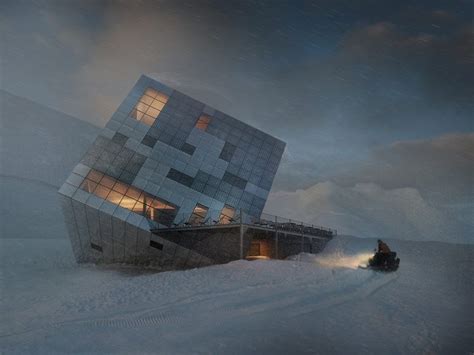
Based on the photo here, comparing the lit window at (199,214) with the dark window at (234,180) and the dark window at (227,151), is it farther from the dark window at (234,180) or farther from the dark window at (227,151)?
the dark window at (227,151)

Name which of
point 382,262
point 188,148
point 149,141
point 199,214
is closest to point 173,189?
point 199,214

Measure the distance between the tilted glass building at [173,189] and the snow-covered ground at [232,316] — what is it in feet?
22.8

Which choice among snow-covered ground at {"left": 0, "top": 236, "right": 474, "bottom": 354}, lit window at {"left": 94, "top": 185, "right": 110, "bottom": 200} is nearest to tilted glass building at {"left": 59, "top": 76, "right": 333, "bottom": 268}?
lit window at {"left": 94, "top": 185, "right": 110, "bottom": 200}

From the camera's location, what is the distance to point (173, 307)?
Result: 12.1m

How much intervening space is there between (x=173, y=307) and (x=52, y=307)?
6389 mm

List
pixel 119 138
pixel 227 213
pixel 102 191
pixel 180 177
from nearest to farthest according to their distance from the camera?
1. pixel 102 191
2. pixel 119 138
3. pixel 180 177
4. pixel 227 213

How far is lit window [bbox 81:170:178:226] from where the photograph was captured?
28500mm

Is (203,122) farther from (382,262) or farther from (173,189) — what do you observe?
(382,262)

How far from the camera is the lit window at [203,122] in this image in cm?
3688

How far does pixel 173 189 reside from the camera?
31.4 m

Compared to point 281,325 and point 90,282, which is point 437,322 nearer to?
point 281,325

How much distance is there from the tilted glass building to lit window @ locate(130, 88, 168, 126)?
13cm

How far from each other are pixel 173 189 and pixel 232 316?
21954 millimetres

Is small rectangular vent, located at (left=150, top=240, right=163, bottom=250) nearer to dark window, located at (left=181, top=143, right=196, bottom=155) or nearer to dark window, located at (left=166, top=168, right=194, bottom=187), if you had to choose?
dark window, located at (left=166, top=168, right=194, bottom=187)
